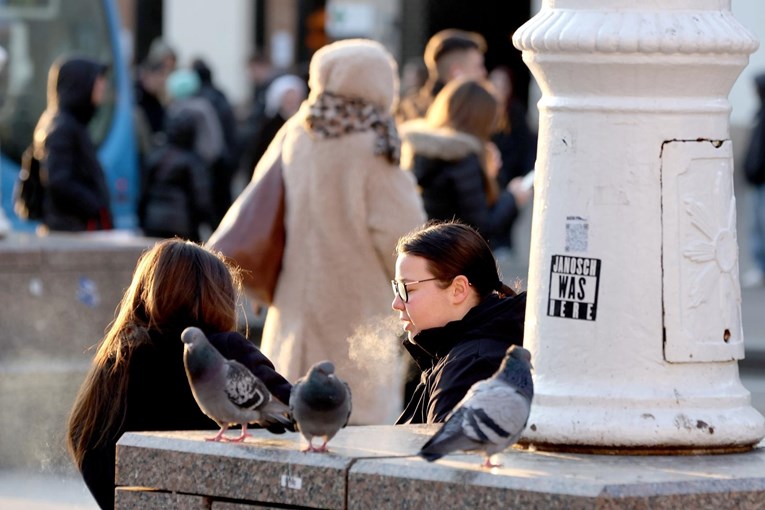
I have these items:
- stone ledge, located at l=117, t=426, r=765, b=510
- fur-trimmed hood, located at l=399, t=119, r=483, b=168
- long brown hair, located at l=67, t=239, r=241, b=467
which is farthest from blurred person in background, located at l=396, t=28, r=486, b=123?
stone ledge, located at l=117, t=426, r=765, b=510

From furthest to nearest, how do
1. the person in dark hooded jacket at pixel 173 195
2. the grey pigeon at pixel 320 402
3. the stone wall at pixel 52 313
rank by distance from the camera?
1. the person in dark hooded jacket at pixel 173 195
2. the stone wall at pixel 52 313
3. the grey pigeon at pixel 320 402

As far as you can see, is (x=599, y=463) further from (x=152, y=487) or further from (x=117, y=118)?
(x=117, y=118)

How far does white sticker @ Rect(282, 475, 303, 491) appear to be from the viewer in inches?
143

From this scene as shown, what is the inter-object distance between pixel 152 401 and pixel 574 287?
1.02 metres

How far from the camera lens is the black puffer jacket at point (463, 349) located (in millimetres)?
4160

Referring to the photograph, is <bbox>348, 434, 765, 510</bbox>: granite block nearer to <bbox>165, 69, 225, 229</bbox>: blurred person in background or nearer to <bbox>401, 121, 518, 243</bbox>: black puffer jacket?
<bbox>401, 121, 518, 243</bbox>: black puffer jacket

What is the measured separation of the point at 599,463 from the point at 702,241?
517 millimetres

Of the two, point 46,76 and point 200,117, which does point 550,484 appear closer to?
point 200,117

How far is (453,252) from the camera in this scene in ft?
14.2

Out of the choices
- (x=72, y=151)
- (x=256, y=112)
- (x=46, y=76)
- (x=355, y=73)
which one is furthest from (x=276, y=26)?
(x=355, y=73)

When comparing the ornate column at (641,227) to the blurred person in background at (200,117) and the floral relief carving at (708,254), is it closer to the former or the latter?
the floral relief carving at (708,254)

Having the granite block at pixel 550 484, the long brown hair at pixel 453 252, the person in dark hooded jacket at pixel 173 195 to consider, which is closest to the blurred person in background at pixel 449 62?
the person in dark hooded jacket at pixel 173 195

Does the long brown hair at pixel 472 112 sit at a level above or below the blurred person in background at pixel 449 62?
below

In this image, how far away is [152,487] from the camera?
152 inches
